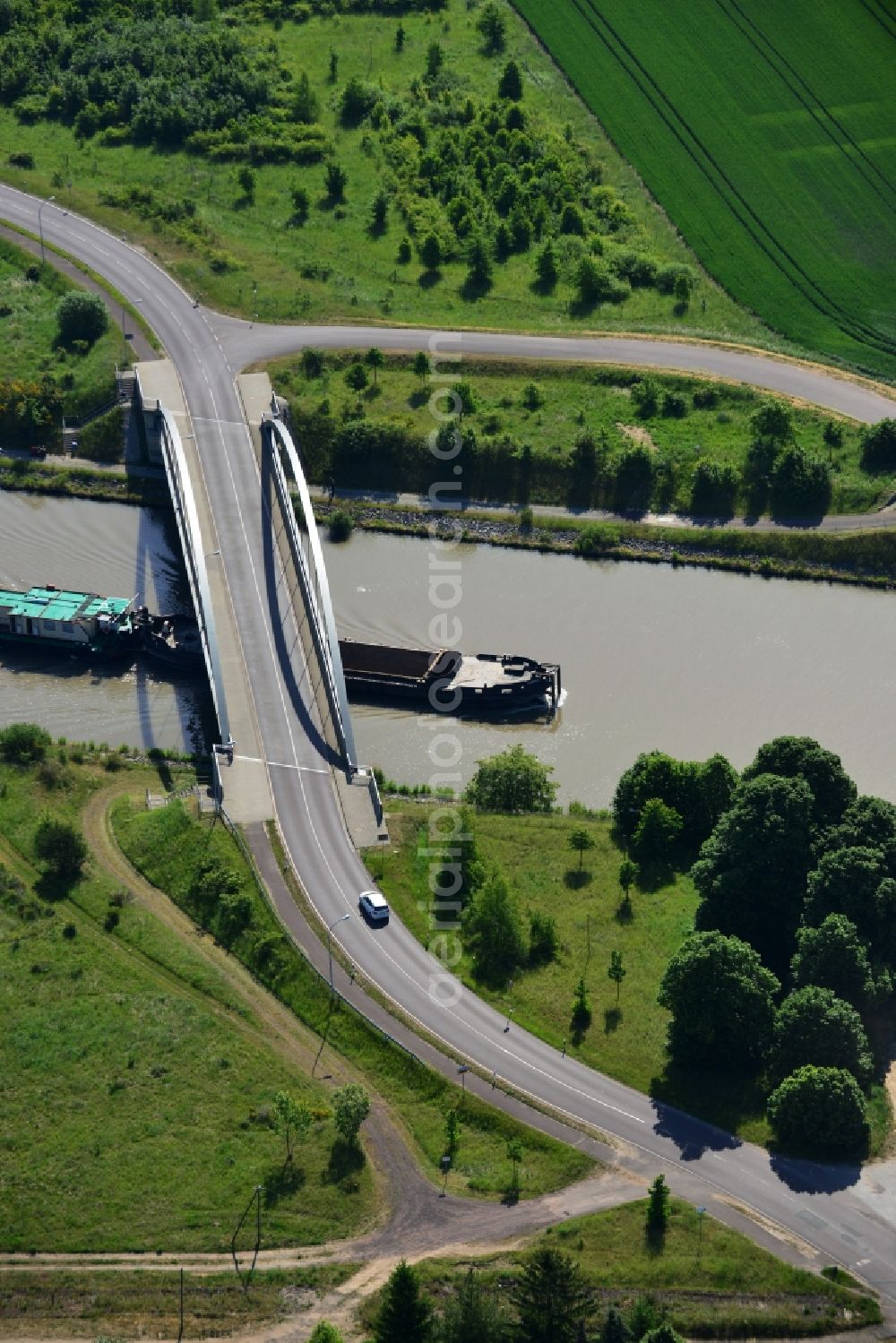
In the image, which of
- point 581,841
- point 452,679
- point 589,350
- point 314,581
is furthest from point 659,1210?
point 589,350

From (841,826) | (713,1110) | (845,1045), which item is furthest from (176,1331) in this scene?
(841,826)

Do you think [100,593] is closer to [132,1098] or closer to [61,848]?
[61,848]

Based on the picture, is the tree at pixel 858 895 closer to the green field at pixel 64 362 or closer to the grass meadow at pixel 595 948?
the grass meadow at pixel 595 948

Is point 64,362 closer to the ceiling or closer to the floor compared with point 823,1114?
closer to the ceiling

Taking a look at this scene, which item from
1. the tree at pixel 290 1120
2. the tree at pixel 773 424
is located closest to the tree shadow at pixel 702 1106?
the tree at pixel 290 1120

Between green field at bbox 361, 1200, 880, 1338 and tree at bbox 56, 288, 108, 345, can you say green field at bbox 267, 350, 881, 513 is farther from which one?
green field at bbox 361, 1200, 880, 1338

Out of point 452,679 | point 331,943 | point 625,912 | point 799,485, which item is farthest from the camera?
point 799,485
